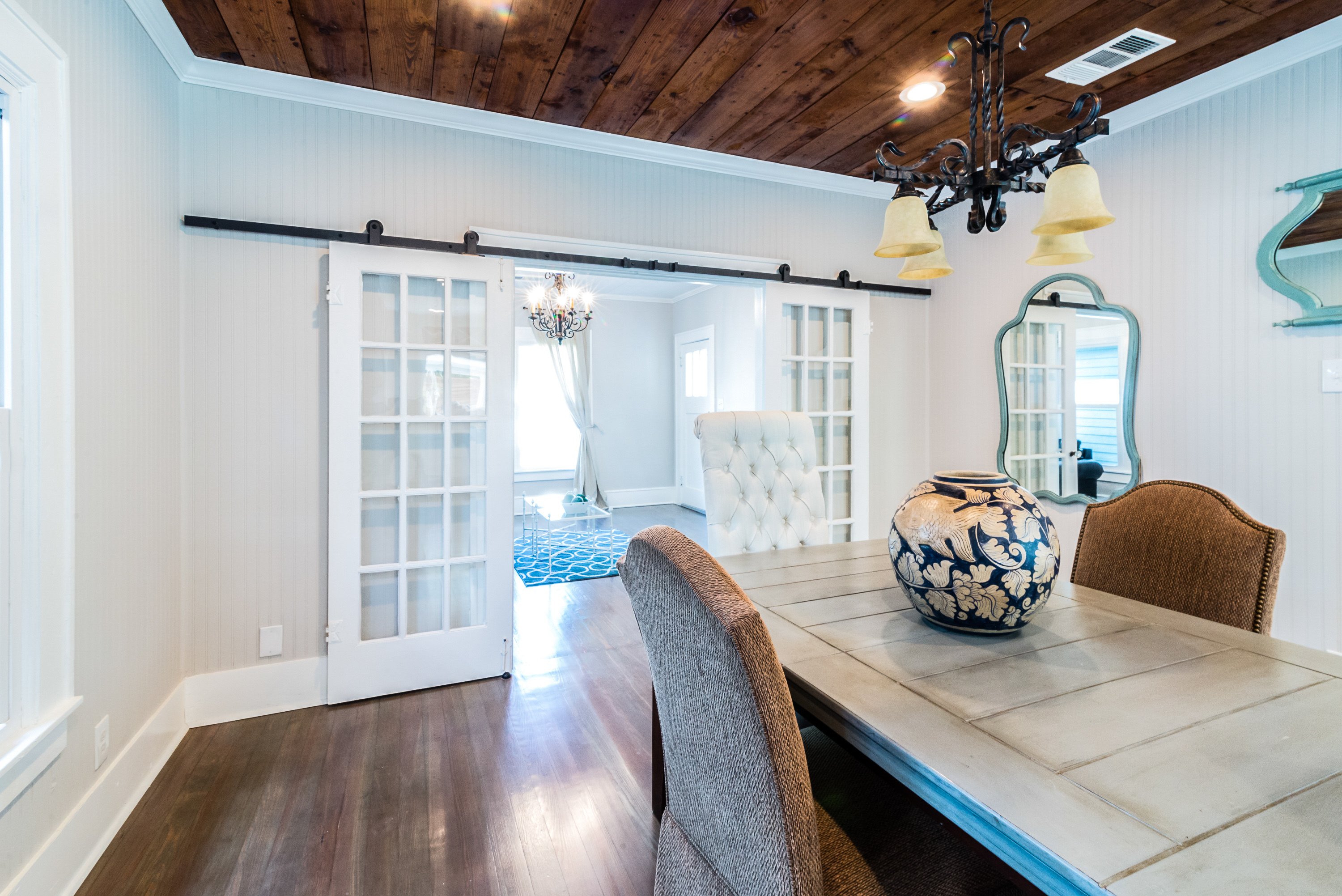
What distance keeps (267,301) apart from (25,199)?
1059mm

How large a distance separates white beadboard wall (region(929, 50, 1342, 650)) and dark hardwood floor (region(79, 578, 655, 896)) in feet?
7.92

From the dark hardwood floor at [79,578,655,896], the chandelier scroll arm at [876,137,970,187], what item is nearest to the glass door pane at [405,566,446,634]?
the dark hardwood floor at [79,578,655,896]

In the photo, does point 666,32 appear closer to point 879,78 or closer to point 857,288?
point 879,78

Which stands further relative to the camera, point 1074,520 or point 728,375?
point 728,375

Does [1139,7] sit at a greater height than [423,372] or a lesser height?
greater

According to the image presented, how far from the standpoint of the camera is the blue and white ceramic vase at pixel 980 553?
45.9 inches

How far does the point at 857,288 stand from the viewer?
143 inches

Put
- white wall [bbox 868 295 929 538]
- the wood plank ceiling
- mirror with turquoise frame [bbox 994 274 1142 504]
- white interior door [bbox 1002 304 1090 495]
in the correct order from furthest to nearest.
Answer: white wall [bbox 868 295 929 538], white interior door [bbox 1002 304 1090 495], mirror with turquoise frame [bbox 994 274 1142 504], the wood plank ceiling

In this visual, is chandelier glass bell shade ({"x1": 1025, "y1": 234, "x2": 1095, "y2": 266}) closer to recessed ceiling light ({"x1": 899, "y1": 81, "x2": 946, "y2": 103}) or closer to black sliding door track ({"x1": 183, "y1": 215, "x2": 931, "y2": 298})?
recessed ceiling light ({"x1": 899, "y1": 81, "x2": 946, "y2": 103})

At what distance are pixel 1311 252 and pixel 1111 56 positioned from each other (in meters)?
0.99

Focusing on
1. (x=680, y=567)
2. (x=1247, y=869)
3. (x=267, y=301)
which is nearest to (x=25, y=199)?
(x=267, y=301)

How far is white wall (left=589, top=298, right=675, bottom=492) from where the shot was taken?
278 inches

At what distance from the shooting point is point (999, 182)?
4.89ft

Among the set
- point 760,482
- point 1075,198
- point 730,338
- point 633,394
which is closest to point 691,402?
point 633,394
